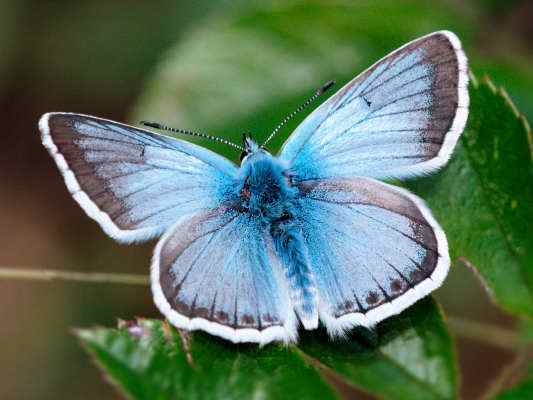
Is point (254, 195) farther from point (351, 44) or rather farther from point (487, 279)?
point (351, 44)

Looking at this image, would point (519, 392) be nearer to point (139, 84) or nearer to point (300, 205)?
point (300, 205)

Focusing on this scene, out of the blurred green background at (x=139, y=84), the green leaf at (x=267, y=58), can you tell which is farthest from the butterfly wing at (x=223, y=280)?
the green leaf at (x=267, y=58)

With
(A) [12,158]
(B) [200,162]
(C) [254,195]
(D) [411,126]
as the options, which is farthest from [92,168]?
(A) [12,158]

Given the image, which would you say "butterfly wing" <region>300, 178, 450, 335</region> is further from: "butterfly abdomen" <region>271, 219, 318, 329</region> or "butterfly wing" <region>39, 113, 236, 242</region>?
"butterfly wing" <region>39, 113, 236, 242</region>

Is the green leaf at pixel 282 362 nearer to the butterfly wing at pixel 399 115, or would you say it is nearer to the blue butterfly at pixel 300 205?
the blue butterfly at pixel 300 205

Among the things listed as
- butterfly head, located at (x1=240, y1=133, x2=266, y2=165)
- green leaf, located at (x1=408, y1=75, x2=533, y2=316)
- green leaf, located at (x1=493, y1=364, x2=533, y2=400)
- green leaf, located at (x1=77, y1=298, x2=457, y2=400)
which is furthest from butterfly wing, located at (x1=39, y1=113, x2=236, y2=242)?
green leaf, located at (x1=493, y1=364, x2=533, y2=400)

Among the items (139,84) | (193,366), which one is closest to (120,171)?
(193,366)
